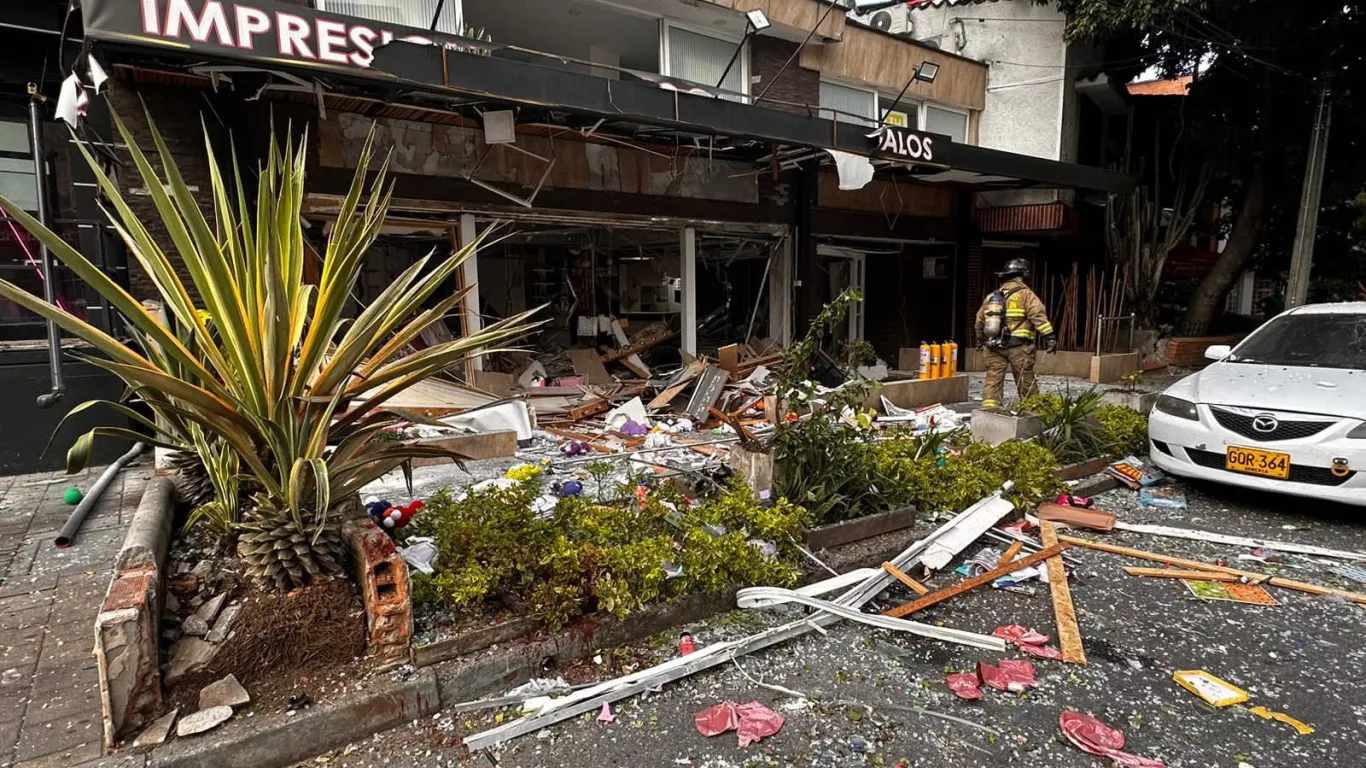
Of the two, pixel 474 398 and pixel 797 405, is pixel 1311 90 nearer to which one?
pixel 797 405

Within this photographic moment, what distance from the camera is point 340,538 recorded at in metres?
3.08

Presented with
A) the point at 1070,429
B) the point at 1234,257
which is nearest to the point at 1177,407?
the point at 1070,429

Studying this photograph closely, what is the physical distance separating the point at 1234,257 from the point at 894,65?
8284 millimetres

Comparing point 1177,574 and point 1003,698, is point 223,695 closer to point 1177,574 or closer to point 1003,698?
point 1003,698

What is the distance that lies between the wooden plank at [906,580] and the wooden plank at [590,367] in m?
6.05

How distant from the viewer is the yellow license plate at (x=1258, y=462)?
4996 millimetres

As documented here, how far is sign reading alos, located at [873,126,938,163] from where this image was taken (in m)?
8.62

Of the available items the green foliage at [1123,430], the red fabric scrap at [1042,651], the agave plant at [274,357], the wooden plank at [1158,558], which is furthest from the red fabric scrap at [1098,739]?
the green foliage at [1123,430]

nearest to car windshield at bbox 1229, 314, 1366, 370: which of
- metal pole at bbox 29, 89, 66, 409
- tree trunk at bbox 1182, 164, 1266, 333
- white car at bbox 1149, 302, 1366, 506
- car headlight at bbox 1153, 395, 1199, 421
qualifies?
white car at bbox 1149, 302, 1366, 506

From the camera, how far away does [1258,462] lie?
5102mm

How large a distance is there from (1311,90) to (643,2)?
11.6 meters

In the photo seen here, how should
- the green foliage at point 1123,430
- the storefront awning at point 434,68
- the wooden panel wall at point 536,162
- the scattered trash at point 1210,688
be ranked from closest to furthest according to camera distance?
the scattered trash at point 1210,688
the storefront awning at point 434,68
the green foliage at point 1123,430
the wooden panel wall at point 536,162

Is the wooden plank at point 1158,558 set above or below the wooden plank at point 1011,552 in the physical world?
below

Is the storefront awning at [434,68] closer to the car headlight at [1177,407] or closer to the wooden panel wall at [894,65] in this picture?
the wooden panel wall at [894,65]
